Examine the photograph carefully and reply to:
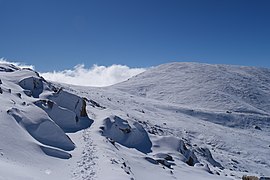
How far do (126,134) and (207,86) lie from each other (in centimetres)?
7812

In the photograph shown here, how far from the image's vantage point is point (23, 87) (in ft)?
98.8

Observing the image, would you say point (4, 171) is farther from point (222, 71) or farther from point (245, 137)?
point (222, 71)

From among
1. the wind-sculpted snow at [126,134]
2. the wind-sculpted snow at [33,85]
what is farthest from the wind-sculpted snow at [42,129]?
the wind-sculpted snow at [33,85]

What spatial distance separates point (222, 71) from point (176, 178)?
350ft

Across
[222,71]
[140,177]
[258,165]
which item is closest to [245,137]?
[258,165]

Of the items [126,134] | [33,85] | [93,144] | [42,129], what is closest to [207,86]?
[33,85]

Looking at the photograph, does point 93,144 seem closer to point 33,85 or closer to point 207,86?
point 33,85

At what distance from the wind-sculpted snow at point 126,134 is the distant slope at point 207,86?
5470 centimetres

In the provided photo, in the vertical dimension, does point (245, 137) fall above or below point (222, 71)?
below

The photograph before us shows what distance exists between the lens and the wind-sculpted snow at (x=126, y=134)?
25.6 meters

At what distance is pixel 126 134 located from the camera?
26.6m

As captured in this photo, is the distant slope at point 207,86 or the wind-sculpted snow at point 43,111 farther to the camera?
the distant slope at point 207,86

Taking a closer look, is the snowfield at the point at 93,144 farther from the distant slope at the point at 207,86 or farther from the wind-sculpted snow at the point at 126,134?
the distant slope at the point at 207,86

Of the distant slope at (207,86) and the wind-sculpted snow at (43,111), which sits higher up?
the distant slope at (207,86)
